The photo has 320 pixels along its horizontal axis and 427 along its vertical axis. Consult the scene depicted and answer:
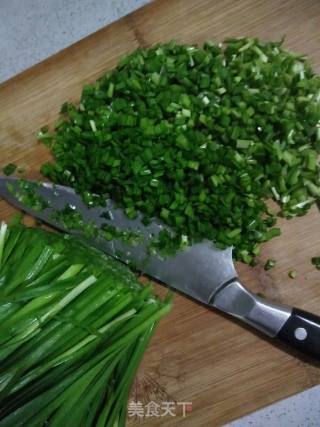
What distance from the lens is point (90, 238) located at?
5.08ft

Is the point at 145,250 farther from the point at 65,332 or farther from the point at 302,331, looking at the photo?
the point at 302,331

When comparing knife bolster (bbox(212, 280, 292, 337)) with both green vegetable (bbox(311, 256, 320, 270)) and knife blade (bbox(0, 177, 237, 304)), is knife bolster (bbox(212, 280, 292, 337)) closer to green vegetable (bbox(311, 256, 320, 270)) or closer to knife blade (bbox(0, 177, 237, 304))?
knife blade (bbox(0, 177, 237, 304))

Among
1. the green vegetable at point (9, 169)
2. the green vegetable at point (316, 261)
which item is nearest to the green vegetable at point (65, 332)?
the green vegetable at point (9, 169)

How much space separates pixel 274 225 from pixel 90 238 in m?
0.52

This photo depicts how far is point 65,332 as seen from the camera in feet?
4.43

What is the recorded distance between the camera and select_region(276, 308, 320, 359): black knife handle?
1.42 meters

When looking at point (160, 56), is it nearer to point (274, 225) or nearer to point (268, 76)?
point (268, 76)

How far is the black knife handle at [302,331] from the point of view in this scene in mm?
1416

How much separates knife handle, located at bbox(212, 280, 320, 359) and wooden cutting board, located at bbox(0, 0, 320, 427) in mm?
104

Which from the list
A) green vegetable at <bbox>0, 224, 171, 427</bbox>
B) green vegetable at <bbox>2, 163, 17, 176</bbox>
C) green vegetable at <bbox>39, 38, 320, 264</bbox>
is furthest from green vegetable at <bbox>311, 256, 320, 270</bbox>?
green vegetable at <bbox>2, 163, 17, 176</bbox>

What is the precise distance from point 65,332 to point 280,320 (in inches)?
21.5

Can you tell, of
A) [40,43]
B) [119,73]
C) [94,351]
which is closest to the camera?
[94,351]

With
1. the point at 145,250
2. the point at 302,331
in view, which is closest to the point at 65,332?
the point at 145,250

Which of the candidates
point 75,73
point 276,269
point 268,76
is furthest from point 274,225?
point 75,73
